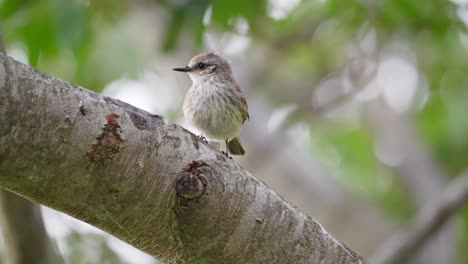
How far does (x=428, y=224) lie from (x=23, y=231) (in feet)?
11.2

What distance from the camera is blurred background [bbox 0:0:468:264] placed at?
4910mm

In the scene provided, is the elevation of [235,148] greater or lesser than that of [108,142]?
greater

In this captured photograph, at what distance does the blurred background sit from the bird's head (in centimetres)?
20

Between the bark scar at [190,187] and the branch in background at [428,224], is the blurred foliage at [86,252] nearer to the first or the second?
the branch in background at [428,224]

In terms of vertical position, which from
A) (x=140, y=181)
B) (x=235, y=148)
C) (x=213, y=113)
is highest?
(x=235, y=148)

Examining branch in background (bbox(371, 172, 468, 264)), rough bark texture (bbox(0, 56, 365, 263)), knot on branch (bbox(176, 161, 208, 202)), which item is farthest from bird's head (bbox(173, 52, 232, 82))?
knot on branch (bbox(176, 161, 208, 202))

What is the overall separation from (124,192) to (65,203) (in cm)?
17

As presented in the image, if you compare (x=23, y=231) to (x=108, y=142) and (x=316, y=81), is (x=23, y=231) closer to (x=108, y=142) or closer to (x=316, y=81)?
(x=108, y=142)

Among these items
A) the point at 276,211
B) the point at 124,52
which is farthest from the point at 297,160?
the point at 276,211

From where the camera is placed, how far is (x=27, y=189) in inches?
85.4

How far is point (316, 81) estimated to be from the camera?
859 centimetres

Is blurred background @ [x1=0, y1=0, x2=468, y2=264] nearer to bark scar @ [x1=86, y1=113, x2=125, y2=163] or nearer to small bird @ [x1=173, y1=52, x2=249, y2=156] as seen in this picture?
small bird @ [x1=173, y1=52, x2=249, y2=156]


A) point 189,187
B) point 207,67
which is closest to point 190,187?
point 189,187

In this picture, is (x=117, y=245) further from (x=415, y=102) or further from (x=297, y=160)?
(x=415, y=102)
